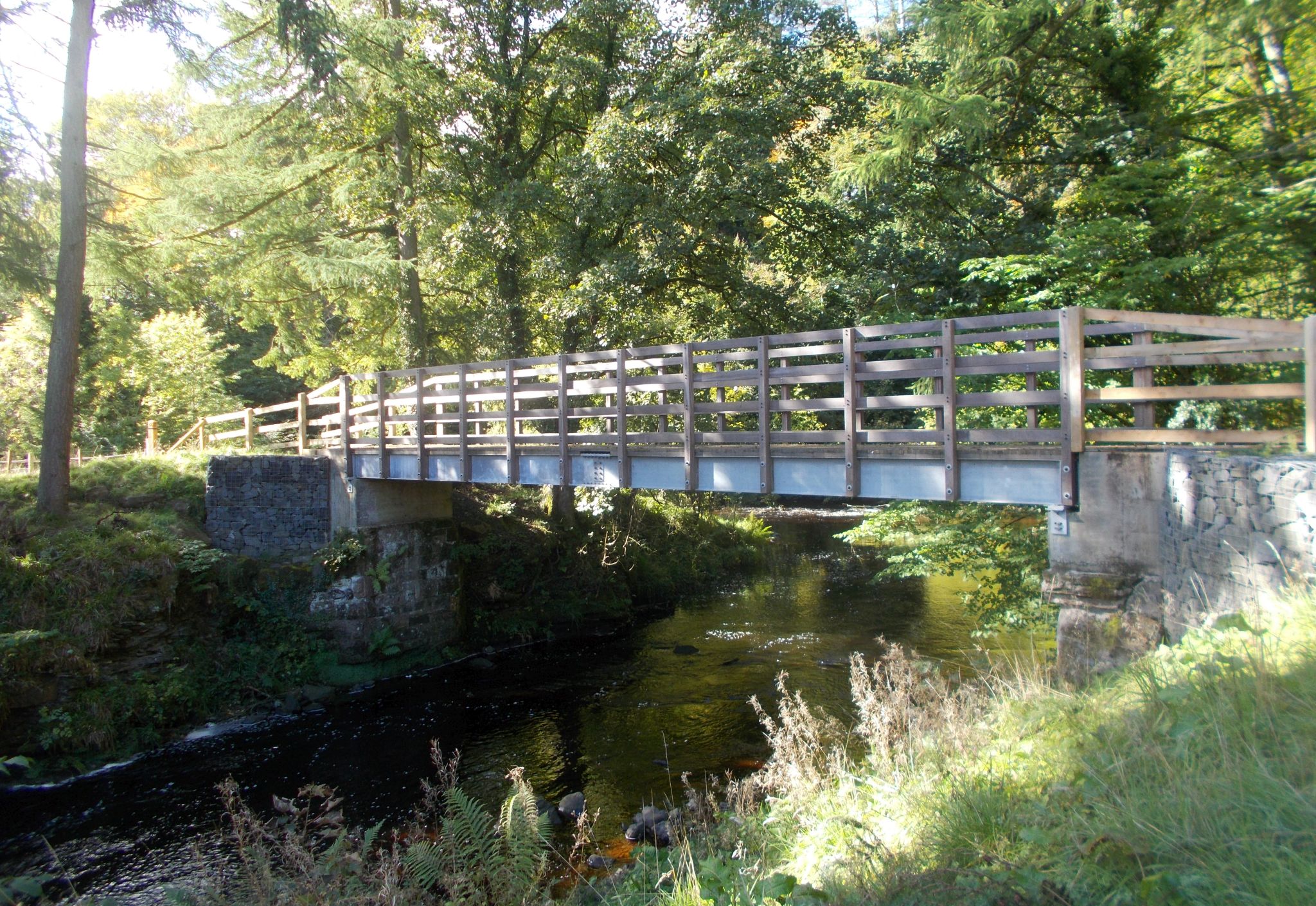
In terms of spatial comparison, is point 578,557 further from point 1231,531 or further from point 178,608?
point 1231,531

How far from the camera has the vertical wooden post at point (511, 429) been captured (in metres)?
11.7

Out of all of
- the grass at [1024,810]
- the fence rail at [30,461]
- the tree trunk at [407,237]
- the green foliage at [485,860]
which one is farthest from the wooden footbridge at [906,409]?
the fence rail at [30,461]

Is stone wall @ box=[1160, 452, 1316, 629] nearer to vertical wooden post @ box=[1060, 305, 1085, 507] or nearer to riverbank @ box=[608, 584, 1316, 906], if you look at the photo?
riverbank @ box=[608, 584, 1316, 906]

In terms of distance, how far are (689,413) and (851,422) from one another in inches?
80.0

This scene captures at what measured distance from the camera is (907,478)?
773cm

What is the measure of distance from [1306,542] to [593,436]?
7519mm

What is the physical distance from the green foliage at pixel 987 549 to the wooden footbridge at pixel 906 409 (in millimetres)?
1150

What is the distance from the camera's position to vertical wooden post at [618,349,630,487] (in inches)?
397

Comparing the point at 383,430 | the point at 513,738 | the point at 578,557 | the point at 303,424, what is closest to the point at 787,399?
the point at 513,738

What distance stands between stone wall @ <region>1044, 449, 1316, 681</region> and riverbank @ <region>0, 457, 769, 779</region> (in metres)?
10.4

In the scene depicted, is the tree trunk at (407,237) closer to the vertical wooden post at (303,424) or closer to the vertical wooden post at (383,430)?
the vertical wooden post at (303,424)

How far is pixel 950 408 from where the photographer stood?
7.18m

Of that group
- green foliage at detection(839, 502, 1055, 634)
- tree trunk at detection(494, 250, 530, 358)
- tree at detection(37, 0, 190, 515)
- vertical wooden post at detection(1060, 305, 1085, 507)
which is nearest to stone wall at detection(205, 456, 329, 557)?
tree at detection(37, 0, 190, 515)

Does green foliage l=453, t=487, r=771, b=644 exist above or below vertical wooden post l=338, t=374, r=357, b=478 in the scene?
below
